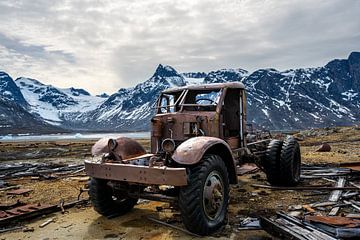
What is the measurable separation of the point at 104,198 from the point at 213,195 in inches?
97.6

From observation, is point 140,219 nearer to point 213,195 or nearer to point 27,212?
point 213,195

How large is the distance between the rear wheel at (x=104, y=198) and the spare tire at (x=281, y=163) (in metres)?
4.52

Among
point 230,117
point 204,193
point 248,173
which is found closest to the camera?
point 204,193

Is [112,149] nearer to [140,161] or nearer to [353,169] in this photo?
[140,161]

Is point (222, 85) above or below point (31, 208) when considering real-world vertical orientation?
above

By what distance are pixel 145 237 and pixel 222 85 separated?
3.96 meters

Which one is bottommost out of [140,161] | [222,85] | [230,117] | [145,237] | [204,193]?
[145,237]

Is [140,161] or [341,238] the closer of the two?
[341,238]

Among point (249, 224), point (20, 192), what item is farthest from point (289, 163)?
point (20, 192)

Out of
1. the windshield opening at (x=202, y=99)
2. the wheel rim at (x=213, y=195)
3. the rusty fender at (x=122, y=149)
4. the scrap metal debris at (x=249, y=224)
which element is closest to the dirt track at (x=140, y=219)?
the scrap metal debris at (x=249, y=224)

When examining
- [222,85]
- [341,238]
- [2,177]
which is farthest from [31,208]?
[2,177]

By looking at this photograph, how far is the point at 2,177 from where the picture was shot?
1478 cm

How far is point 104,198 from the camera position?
24.8 feet

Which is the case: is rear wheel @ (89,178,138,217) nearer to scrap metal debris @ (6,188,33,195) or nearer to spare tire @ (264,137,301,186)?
scrap metal debris @ (6,188,33,195)
